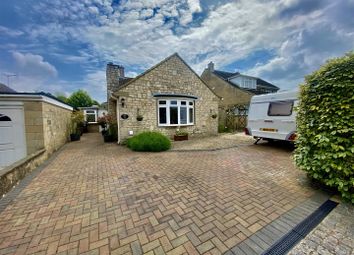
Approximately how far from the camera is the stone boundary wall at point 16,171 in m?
3.60

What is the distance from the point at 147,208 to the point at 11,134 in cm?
639

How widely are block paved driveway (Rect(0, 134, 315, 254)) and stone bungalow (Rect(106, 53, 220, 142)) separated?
4.86 meters

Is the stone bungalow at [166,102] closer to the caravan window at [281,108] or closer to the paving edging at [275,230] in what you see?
the caravan window at [281,108]

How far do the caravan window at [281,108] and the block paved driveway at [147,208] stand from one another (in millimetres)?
2950

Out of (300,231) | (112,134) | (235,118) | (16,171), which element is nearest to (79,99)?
(112,134)

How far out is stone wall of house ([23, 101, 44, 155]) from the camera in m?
5.97

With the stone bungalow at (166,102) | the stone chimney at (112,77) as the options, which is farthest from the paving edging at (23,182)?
the stone chimney at (112,77)

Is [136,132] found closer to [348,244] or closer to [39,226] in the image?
[39,226]

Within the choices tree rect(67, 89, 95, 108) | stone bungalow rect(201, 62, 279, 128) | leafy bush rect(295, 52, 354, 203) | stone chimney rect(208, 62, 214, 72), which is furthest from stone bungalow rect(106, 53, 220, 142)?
tree rect(67, 89, 95, 108)

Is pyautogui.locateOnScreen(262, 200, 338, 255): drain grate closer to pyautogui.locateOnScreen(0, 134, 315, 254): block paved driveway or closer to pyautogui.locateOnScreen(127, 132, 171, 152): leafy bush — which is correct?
pyautogui.locateOnScreen(0, 134, 315, 254): block paved driveway

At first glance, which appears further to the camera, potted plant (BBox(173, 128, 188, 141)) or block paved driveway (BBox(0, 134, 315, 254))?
potted plant (BBox(173, 128, 188, 141))

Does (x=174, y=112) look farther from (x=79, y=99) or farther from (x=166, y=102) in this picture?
(x=79, y=99)

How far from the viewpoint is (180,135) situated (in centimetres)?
1093

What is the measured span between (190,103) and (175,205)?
9313mm
